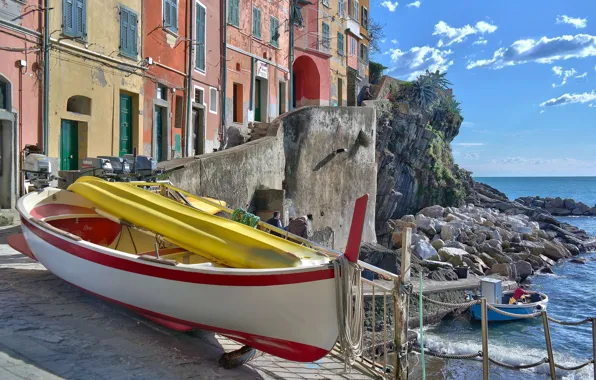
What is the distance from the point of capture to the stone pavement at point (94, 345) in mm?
4480

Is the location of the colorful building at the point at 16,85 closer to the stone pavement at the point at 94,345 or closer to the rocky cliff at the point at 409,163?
the stone pavement at the point at 94,345

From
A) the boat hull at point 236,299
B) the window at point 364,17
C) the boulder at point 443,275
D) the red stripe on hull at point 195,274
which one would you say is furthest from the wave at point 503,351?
the window at point 364,17

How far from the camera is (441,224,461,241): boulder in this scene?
27625 mm

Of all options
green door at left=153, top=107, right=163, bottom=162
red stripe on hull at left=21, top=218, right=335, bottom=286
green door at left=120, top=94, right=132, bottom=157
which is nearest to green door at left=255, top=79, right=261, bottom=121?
green door at left=153, top=107, right=163, bottom=162

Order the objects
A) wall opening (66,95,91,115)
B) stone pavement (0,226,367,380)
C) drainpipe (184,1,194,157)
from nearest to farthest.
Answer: stone pavement (0,226,367,380), wall opening (66,95,91,115), drainpipe (184,1,194,157)

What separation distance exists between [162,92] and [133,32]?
2.25m

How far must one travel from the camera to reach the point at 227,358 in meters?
5.25

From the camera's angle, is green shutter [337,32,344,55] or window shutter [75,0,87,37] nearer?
window shutter [75,0,87,37]

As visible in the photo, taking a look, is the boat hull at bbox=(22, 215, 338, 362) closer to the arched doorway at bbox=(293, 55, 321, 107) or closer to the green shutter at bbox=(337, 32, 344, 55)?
the arched doorway at bbox=(293, 55, 321, 107)

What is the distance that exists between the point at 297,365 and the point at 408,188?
3055 centimetres

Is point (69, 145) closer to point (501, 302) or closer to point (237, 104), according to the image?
point (237, 104)

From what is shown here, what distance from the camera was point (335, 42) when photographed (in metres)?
31.2

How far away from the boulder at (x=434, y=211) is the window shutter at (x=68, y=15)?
2676cm

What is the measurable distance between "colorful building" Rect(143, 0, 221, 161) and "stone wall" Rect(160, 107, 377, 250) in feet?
9.03
